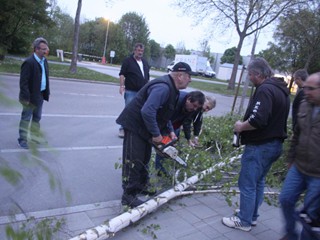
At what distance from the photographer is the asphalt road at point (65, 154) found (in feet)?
3.32

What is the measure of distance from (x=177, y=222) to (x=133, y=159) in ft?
2.96

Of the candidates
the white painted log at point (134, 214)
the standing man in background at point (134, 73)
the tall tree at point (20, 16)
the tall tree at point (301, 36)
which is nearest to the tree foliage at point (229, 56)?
the tall tree at point (301, 36)

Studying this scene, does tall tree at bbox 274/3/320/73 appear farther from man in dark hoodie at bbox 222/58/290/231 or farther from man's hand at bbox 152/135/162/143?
man's hand at bbox 152/135/162/143

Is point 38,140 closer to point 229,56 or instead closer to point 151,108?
point 151,108

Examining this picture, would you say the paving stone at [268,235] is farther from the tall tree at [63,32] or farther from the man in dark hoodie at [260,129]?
the tall tree at [63,32]

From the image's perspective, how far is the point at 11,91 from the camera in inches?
37.2

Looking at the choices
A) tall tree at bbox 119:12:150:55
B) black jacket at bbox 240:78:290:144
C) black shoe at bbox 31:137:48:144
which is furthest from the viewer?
tall tree at bbox 119:12:150:55

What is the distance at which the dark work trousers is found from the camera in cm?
398

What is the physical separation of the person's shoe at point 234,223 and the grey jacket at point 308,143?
107 cm

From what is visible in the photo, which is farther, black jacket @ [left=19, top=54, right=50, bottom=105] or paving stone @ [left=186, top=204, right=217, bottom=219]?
black jacket @ [left=19, top=54, right=50, bottom=105]

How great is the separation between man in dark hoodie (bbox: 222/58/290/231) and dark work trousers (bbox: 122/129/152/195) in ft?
3.77

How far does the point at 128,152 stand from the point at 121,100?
9.47 m

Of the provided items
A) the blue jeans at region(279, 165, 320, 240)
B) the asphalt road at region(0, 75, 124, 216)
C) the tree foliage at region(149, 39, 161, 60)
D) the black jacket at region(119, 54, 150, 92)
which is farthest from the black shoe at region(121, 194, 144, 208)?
the tree foliage at region(149, 39, 161, 60)

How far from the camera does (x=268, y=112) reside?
11.2ft
